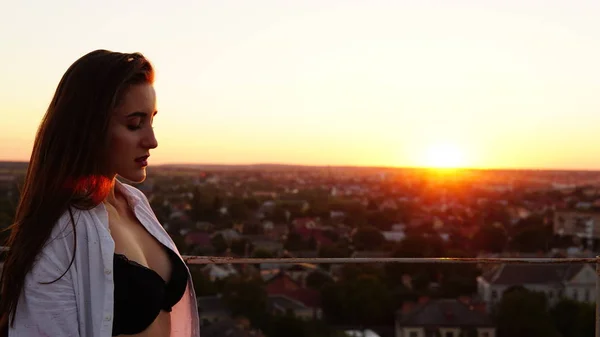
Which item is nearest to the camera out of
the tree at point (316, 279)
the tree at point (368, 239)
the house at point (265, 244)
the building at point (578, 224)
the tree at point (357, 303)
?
the tree at point (357, 303)

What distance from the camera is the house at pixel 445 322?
52.5 ft

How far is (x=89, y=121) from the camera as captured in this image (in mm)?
888

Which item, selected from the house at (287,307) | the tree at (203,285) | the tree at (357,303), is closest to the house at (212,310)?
the tree at (203,285)

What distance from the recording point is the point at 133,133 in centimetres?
96

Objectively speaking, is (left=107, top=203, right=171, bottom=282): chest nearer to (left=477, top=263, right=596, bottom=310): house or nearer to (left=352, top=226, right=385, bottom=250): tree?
(left=477, top=263, right=596, bottom=310): house

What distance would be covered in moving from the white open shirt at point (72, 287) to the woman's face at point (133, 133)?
83 mm

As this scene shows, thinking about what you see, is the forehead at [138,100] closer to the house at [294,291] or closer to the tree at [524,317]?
the tree at [524,317]

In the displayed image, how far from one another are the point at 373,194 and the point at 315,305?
44.4 metres

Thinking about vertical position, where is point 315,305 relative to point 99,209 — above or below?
below

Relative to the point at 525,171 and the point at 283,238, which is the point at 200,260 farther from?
the point at 525,171

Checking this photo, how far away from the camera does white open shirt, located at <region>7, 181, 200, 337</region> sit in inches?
32.9

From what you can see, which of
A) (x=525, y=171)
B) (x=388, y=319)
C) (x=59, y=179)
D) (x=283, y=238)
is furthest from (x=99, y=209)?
(x=525, y=171)

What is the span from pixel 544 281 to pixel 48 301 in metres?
23.2

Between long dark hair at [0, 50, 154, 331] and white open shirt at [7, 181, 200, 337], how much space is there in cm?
1
